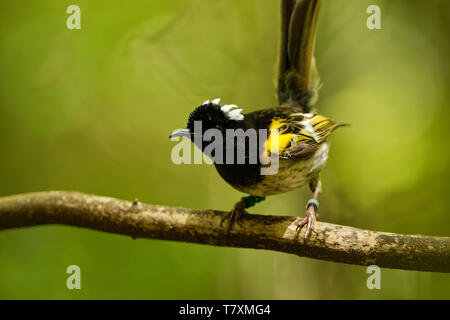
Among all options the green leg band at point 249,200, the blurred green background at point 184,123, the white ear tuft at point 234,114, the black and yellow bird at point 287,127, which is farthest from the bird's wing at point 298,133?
the blurred green background at point 184,123

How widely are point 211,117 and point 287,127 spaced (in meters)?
0.45

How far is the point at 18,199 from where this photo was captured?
1905 millimetres

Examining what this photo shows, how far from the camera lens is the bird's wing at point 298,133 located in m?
1.61

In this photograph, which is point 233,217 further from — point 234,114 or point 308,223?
point 234,114

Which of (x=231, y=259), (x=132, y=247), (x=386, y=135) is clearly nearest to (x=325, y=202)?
(x=386, y=135)

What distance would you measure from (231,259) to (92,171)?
125 centimetres

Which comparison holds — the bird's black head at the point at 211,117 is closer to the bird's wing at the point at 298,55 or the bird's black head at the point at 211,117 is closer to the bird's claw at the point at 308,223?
the bird's claw at the point at 308,223

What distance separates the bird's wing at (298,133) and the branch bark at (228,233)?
30 centimetres

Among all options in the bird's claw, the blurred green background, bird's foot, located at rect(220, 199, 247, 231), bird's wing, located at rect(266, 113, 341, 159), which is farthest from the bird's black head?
the blurred green background

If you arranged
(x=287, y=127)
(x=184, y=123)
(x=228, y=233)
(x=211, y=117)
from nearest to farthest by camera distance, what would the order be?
(x=211, y=117)
(x=228, y=233)
(x=287, y=127)
(x=184, y=123)

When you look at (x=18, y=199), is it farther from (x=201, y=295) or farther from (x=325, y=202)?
(x=325, y=202)

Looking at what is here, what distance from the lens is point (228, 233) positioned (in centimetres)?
156

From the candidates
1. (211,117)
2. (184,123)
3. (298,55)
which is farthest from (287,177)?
(184,123)

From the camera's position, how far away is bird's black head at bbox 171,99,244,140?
1.41 metres
